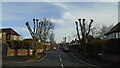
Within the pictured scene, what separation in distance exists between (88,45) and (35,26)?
10.3 metres

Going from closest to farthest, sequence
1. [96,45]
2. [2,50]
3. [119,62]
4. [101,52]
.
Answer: [119,62] → [101,52] → [96,45] → [2,50]

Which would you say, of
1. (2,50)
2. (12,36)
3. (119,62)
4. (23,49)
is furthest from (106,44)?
(12,36)

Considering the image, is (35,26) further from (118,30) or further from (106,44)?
(118,30)

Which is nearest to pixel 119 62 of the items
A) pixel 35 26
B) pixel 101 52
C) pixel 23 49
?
pixel 101 52

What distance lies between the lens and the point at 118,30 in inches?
1949

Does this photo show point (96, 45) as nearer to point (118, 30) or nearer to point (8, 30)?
point (118, 30)

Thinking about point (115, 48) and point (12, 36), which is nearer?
point (115, 48)

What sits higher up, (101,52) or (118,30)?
(118,30)

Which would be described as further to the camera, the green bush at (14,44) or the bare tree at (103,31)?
the bare tree at (103,31)

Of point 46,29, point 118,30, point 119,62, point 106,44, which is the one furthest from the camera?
point 46,29

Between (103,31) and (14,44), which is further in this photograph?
(103,31)

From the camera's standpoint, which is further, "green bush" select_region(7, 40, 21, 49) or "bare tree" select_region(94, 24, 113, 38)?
"bare tree" select_region(94, 24, 113, 38)

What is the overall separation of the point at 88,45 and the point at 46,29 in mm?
34593

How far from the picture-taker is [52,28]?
72.2m
